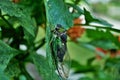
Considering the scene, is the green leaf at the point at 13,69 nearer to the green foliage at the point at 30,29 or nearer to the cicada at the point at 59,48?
the green foliage at the point at 30,29

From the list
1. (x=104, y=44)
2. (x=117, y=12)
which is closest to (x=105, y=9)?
(x=117, y=12)

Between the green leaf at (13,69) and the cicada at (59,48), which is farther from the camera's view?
the green leaf at (13,69)

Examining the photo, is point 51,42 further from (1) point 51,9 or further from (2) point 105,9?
(2) point 105,9

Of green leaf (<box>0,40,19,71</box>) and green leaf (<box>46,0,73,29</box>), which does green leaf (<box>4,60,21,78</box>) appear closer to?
green leaf (<box>0,40,19,71</box>)

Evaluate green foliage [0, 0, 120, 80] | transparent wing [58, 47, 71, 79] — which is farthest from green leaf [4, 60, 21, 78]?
transparent wing [58, 47, 71, 79]

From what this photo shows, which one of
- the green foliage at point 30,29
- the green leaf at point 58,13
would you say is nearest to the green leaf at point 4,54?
the green foliage at point 30,29

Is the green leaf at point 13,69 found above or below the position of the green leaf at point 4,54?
below
